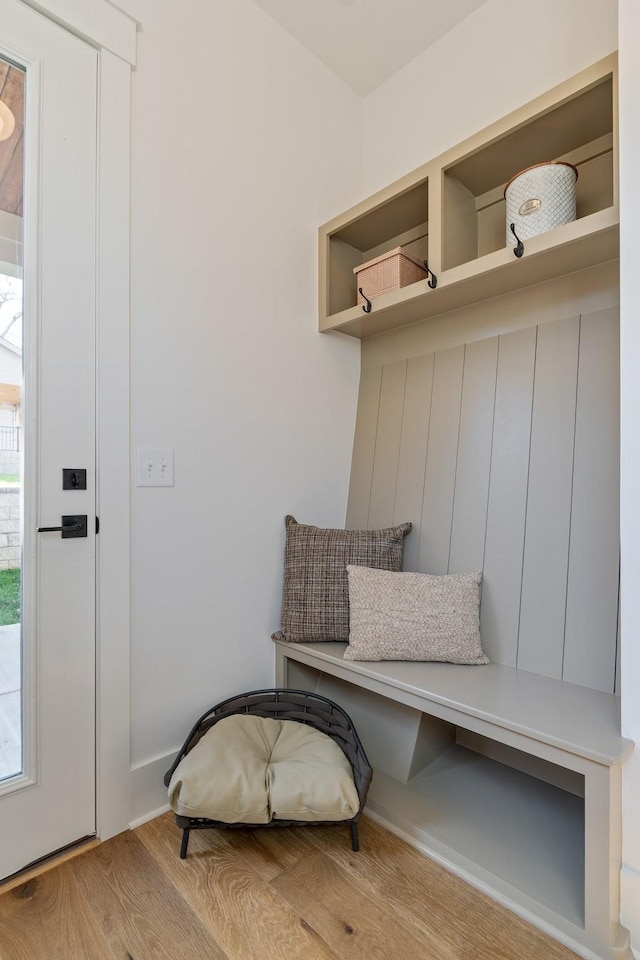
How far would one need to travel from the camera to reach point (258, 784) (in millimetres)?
1258

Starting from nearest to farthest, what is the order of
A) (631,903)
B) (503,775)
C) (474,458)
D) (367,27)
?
(631,903), (503,775), (474,458), (367,27)

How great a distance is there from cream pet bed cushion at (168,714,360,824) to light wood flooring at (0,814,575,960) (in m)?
0.17

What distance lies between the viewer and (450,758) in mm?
1702

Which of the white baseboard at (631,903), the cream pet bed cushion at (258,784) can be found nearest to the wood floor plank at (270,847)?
the cream pet bed cushion at (258,784)

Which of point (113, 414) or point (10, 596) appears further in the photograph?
point (113, 414)

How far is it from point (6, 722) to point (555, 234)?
6.44 feet

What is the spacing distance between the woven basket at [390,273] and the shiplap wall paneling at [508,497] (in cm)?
42

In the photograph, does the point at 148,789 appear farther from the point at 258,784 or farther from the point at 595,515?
the point at 595,515

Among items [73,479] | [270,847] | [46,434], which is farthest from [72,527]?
[270,847]

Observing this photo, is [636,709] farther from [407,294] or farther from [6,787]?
[6,787]

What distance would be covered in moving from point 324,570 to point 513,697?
0.72 m

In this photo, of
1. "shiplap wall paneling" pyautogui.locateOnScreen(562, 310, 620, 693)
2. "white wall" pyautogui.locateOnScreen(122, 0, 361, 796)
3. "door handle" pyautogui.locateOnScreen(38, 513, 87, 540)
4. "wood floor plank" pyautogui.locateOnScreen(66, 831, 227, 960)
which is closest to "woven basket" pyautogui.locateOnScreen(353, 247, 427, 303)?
"white wall" pyautogui.locateOnScreen(122, 0, 361, 796)

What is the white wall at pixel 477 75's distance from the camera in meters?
1.54

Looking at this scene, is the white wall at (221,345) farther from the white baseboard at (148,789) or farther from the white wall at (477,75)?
the white wall at (477,75)
